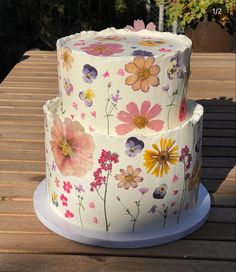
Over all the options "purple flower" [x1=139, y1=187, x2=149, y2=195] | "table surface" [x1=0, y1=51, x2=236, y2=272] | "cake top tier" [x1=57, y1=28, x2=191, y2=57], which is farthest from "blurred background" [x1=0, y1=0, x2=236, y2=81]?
"purple flower" [x1=139, y1=187, x2=149, y2=195]

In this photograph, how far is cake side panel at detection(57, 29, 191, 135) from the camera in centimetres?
195

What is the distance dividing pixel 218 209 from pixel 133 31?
35.0 inches

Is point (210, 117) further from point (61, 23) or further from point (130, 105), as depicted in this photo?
point (61, 23)

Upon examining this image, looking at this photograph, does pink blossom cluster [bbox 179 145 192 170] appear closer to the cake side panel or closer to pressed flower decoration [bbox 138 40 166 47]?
the cake side panel

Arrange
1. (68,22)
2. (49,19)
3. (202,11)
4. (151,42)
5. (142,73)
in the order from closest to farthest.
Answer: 1. (142,73)
2. (151,42)
3. (202,11)
4. (49,19)
5. (68,22)

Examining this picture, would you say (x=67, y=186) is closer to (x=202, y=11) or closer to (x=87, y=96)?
(x=87, y=96)

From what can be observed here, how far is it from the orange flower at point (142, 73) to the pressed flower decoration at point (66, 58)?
236 millimetres

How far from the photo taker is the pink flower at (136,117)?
201 centimetres

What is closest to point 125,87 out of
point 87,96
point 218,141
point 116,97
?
point 116,97

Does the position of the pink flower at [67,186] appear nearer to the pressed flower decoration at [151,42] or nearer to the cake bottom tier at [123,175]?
the cake bottom tier at [123,175]

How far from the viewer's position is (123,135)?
203cm

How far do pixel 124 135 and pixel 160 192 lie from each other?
0.28 m

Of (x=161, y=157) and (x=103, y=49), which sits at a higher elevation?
(x=103, y=49)

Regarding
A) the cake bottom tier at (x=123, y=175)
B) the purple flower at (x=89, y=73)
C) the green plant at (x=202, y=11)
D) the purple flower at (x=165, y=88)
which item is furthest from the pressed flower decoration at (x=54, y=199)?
the green plant at (x=202, y=11)
